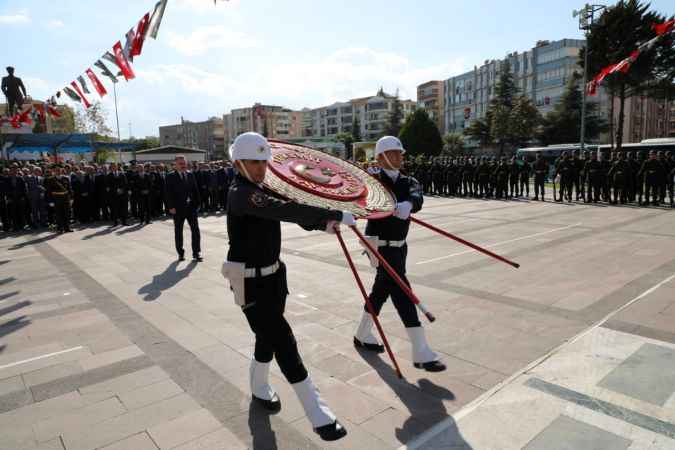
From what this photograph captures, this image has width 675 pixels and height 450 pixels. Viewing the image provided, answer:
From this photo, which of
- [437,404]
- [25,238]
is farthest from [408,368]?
[25,238]

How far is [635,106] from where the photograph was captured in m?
68.9

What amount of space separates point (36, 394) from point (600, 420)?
14.3 feet

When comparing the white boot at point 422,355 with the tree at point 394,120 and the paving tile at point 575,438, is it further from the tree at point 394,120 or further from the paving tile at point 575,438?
the tree at point 394,120

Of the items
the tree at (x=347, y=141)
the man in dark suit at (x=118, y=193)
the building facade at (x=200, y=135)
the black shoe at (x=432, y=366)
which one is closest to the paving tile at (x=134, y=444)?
Result: the black shoe at (x=432, y=366)

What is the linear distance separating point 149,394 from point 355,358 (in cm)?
179

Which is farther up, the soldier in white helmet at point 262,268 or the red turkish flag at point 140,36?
the red turkish flag at point 140,36

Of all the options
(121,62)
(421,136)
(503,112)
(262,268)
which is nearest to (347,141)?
(421,136)

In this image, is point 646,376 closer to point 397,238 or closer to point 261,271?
point 397,238

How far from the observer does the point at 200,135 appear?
139 metres

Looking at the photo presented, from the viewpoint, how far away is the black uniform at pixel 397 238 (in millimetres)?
3951

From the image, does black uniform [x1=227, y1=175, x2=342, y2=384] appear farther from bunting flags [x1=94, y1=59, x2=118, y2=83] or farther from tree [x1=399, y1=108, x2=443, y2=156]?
tree [x1=399, y1=108, x2=443, y2=156]

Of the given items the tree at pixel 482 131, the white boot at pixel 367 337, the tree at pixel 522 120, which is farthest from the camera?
A: the tree at pixel 482 131

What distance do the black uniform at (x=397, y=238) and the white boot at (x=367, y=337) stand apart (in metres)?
0.30

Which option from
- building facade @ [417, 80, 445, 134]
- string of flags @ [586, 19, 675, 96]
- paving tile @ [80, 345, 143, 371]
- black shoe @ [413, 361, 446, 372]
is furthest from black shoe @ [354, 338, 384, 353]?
building facade @ [417, 80, 445, 134]
